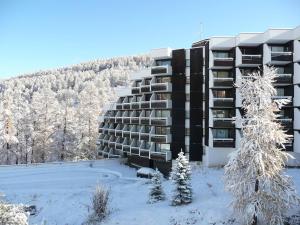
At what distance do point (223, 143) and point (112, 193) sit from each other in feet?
49.3

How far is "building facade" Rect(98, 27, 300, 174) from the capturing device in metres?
41.7

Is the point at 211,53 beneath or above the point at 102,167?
above

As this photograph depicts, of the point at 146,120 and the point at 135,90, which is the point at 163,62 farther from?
the point at 146,120

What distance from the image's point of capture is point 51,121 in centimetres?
7044

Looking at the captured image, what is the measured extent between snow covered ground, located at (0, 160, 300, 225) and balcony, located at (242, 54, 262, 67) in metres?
13.2

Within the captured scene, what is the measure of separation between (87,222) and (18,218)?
15143mm

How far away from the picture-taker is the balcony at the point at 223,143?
43184 millimetres

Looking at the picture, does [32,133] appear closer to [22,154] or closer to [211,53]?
[22,154]

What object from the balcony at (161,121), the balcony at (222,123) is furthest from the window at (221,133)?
the balcony at (161,121)

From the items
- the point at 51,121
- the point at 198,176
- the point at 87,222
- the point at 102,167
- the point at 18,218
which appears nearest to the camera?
the point at 18,218

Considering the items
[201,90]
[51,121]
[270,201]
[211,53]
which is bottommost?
[270,201]

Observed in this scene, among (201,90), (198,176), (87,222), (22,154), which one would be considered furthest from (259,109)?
(22,154)

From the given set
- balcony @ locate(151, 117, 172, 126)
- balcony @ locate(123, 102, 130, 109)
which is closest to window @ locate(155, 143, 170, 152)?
balcony @ locate(151, 117, 172, 126)

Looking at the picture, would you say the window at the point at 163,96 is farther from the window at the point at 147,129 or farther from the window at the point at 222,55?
the window at the point at 222,55
